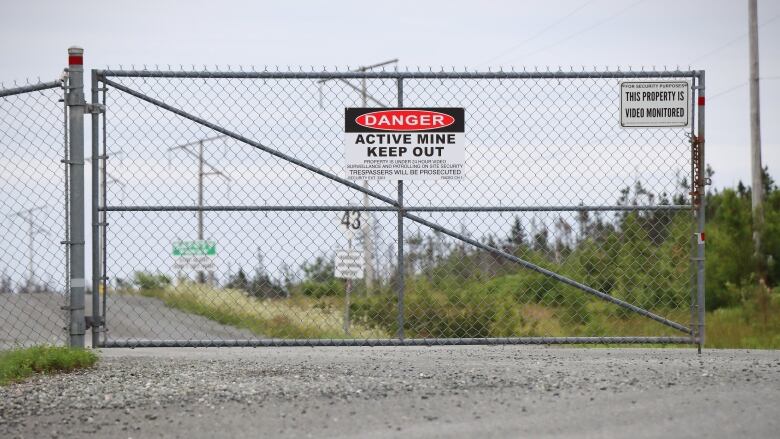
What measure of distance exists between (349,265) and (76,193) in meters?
5.19

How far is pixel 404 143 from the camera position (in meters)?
9.95

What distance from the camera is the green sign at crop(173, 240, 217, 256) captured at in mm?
10812

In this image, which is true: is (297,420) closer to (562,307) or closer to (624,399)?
(624,399)

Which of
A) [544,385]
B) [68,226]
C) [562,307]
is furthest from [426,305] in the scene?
[544,385]

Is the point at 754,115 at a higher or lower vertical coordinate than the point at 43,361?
higher

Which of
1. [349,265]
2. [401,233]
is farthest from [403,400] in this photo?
[349,265]

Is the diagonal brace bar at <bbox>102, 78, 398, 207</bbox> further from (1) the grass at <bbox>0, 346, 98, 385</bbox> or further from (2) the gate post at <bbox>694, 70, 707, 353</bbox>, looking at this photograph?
(2) the gate post at <bbox>694, 70, 707, 353</bbox>

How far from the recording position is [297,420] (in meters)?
6.80

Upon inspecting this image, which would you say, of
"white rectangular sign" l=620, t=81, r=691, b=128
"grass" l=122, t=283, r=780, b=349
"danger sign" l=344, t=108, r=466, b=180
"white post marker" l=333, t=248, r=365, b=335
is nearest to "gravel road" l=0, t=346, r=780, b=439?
"danger sign" l=344, t=108, r=466, b=180

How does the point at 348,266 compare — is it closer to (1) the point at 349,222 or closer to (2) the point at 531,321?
(1) the point at 349,222

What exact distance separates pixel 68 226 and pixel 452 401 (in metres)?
4.50

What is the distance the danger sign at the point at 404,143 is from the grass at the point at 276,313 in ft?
17.0

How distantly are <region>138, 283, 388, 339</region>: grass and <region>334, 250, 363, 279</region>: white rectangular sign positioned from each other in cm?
57

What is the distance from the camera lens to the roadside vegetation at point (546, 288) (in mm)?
14078
